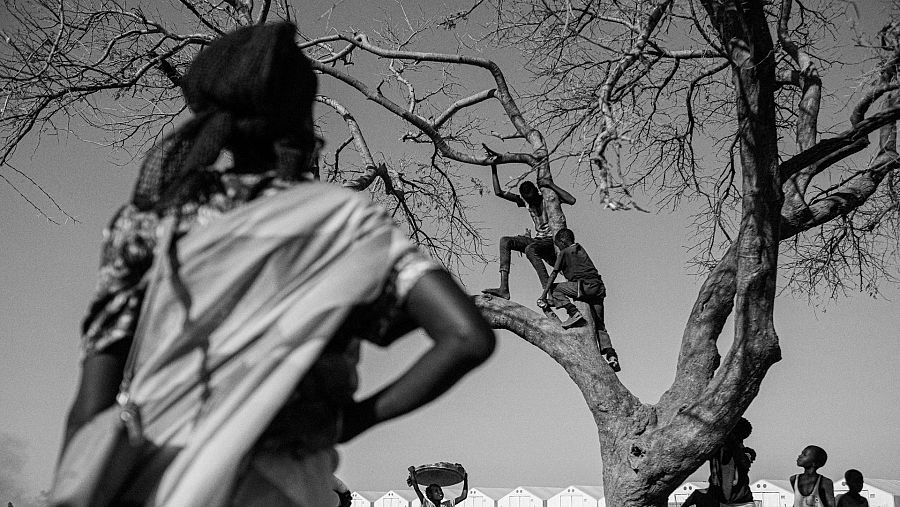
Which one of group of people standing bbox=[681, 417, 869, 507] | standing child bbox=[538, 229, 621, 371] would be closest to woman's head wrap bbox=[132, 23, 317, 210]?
group of people standing bbox=[681, 417, 869, 507]

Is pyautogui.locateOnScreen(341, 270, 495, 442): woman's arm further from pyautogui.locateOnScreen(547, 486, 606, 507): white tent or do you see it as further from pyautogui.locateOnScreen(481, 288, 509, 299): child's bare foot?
pyautogui.locateOnScreen(547, 486, 606, 507): white tent

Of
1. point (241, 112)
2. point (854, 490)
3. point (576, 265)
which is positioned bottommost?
point (241, 112)

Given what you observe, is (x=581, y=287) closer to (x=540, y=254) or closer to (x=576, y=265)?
(x=576, y=265)

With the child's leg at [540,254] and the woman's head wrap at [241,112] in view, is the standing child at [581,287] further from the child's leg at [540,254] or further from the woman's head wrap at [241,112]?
the woman's head wrap at [241,112]

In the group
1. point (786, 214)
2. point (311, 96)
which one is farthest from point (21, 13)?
point (311, 96)

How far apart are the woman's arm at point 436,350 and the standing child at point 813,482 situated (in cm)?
896

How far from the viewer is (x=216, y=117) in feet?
4.36

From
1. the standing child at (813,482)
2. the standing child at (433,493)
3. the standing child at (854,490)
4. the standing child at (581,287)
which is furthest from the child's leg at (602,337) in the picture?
the standing child at (433,493)

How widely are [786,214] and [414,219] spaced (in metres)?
5.07

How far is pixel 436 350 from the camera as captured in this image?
1.20 metres

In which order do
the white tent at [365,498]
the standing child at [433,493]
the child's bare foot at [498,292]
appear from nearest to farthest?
the child's bare foot at [498,292]
the standing child at [433,493]
the white tent at [365,498]

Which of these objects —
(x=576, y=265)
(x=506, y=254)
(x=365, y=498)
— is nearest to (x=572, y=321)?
(x=576, y=265)

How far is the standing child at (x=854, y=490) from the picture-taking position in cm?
946

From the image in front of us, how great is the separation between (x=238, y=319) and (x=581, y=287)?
902 centimetres
